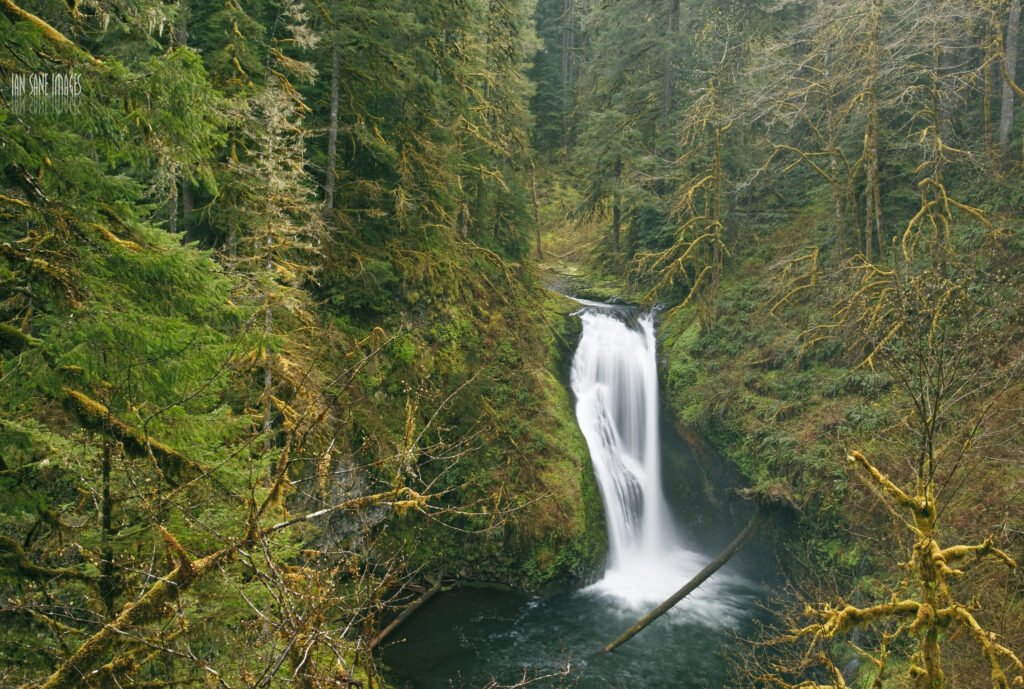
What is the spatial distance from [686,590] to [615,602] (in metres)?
2.02

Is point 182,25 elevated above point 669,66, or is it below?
below

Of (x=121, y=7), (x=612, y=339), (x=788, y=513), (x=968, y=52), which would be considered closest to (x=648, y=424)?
(x=612, y=339)

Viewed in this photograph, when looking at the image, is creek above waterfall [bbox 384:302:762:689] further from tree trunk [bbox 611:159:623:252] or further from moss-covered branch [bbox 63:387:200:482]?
tree trunk [bbox 611:159:623:252]

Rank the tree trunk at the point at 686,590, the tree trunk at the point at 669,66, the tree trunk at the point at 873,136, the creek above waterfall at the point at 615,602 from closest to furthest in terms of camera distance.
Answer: the creek above waterfall at the point at 615,602 → the tree trunk at the point at 686,590 → the tree trunk at the point at 873,136 → the tree trunk at the point at 669,66

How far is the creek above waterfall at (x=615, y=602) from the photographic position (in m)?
11.2

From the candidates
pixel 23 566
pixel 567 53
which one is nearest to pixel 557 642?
pixel 23 566

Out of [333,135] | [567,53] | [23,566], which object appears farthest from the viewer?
[567,53]

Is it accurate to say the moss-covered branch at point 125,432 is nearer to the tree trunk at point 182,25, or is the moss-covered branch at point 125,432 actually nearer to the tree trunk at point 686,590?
the tree trunk at point 182,25

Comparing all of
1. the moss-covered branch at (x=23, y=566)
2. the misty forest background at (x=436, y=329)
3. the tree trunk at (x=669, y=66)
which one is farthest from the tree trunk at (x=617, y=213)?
the moss-covered branch at (x=23, y=566)

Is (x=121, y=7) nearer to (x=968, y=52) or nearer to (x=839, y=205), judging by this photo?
(x=839, y=205)

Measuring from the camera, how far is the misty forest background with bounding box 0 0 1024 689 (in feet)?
13.2

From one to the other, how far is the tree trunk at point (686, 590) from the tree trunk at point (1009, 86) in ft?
35.1

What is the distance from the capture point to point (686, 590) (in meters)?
12.5

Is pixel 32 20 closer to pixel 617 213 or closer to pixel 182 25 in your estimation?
pixel 182 25
